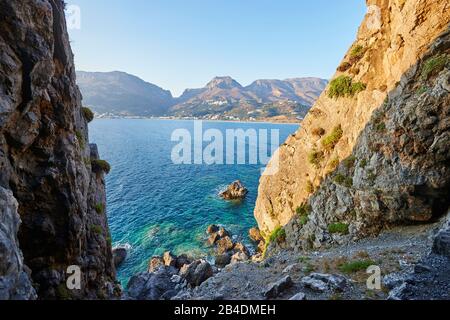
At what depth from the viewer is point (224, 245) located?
3994cm

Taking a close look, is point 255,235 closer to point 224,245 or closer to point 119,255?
point 224,245

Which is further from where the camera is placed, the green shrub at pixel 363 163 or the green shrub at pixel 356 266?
the green shrub at pixel 363 163

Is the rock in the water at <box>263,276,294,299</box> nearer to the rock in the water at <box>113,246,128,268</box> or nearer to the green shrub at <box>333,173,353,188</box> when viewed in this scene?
the green shrub at <box>333,173,353,188</box>

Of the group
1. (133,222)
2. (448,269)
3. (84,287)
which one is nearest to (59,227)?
(84,287)

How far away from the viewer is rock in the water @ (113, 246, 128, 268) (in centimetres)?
3594

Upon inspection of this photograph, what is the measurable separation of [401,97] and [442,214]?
340 inches

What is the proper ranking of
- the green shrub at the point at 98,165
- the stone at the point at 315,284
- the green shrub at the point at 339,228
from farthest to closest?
the green shrub at the point at 98,165
the green shrub at the point at 339,228
the stone at the point at 315,284

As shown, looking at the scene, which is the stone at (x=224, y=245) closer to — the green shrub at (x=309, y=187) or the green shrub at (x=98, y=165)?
the green shrub at (x=309, y=187)

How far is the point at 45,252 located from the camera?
44.8 ft

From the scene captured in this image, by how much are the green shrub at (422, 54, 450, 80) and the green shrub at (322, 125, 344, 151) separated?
32.1 feet

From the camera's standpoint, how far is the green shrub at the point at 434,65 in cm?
1576

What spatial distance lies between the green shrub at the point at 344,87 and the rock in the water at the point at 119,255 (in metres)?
37.2

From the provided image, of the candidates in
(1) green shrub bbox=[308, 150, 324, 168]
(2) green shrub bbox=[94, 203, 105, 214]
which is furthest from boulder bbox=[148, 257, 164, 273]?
(1) green shrub bbox=[308, 150, 324, 168]

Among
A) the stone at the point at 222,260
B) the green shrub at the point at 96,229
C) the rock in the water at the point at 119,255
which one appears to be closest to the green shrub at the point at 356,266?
the green shrub at the point at 96,229
